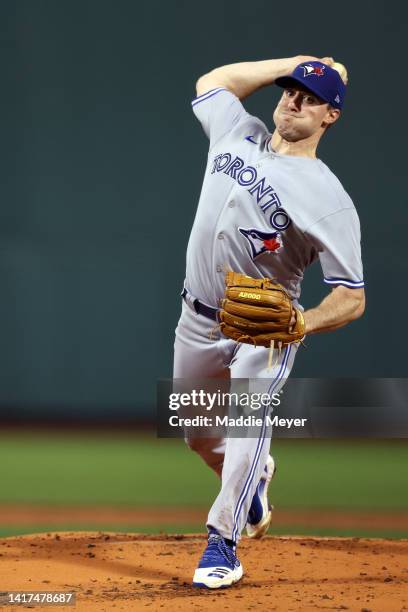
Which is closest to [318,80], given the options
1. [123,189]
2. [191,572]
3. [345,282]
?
A: [345,282]

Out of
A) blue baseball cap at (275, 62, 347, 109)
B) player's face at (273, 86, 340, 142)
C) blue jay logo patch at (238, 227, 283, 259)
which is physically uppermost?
blue baseball cap at (275, 62, 347, 109)

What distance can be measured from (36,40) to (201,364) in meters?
3.98

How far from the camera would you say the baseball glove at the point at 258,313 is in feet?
10.3

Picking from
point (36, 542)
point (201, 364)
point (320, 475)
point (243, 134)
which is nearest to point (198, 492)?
point (320, 475)

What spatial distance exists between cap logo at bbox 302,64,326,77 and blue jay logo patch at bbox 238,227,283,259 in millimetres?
542

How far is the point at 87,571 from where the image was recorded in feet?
11.2

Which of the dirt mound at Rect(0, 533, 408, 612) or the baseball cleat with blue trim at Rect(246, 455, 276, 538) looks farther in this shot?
the baseball cleat with blue trim at Rect(246, 455, 276, 538)

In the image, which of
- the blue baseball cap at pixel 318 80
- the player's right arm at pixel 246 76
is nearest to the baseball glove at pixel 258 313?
the blue baseball cap at pixel 318 80

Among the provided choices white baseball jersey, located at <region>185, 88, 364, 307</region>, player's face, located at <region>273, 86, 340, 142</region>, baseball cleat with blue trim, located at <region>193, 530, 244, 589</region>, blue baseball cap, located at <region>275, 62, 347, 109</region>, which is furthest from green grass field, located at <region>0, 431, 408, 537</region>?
blue baseball cap, located at <region>275, 62, 347, 109</region>

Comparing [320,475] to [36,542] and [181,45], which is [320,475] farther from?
[181,45]

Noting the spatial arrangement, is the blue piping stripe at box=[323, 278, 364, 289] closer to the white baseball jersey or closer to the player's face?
the white baseball jersey

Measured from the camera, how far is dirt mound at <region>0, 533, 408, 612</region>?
297 cm

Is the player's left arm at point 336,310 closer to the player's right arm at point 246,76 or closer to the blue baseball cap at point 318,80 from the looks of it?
the blue baseball cap at point 318,80

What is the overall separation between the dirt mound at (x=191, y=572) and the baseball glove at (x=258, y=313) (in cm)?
78
